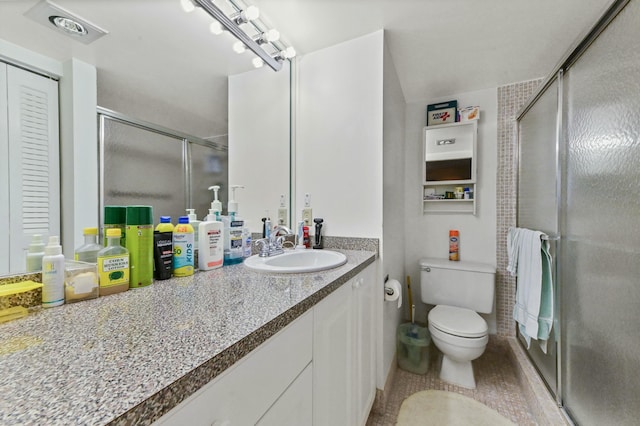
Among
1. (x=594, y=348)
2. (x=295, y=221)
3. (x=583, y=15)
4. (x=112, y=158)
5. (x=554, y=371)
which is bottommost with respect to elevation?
(x=554, y=371)

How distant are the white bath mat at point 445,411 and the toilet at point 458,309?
0.51 ft

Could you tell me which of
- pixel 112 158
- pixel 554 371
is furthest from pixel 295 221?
pixel 554 371

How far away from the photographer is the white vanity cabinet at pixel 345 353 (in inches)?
29.2

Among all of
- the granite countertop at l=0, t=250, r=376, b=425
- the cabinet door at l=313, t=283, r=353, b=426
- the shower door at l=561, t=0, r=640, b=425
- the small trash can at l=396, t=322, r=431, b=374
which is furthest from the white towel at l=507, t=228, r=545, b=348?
the granite countertop at l=0, t=250, r=376, b=425

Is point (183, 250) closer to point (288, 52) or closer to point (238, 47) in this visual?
point (238, 47)

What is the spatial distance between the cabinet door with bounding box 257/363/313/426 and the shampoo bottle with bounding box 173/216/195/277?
1.67ft

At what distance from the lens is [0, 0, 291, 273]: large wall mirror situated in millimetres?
684

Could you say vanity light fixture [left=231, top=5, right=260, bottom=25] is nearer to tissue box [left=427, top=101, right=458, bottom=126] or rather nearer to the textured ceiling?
the textured ceiling

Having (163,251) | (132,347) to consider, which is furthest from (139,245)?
(132,347)

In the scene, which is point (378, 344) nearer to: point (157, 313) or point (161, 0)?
point (157, 313)

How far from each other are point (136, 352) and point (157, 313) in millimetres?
168

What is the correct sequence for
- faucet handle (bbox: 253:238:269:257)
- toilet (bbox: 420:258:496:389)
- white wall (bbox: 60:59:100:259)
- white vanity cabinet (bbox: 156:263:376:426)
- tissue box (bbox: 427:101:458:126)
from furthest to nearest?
tissue box (bbox: 427:101:458:126), toilet (bbox: 420:258:496:389), faucet handle (bbox: 253:238:269:257), white wall (bbox: 60:59:100:259), white vanity cabinet (bbox: 156:263:376:426)

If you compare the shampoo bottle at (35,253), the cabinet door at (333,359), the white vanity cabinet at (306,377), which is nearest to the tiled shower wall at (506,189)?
the white vanity cabinet at (306,377)

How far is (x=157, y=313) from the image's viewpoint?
1.80ft
